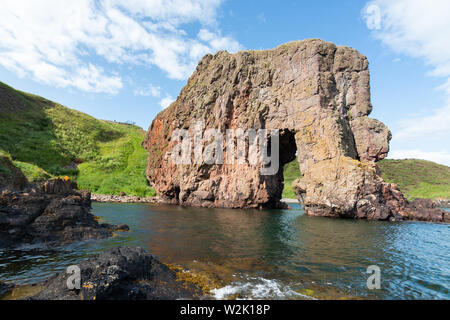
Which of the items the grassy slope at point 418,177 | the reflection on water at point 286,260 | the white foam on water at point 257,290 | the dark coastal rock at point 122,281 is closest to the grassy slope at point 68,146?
the reflection on water at point 286,260

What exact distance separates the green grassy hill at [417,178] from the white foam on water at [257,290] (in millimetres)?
90104

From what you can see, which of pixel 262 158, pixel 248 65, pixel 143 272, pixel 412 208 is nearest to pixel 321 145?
pixel 262 158

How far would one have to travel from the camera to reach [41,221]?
531 inches

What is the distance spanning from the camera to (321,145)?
3447 centimetres

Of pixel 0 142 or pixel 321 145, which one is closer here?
pixel 321 145

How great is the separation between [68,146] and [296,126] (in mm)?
65611

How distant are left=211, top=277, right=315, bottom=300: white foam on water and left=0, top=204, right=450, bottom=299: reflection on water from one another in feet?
0.11

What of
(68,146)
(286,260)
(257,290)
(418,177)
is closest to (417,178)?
(418,177)

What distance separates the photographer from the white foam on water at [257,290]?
23.2 ft

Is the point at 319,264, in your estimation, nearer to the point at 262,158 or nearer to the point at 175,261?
the point at 175,261

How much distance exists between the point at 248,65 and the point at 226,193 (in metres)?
28.1

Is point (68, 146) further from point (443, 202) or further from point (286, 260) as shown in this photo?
point (443, 202)

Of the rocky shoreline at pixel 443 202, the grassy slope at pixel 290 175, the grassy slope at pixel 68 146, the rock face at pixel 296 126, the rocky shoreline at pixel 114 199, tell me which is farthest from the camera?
the grassy slope at pixel 290 175

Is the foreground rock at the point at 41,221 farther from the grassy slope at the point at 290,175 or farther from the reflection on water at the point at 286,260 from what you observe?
the grassy slope at the point at 290,175
